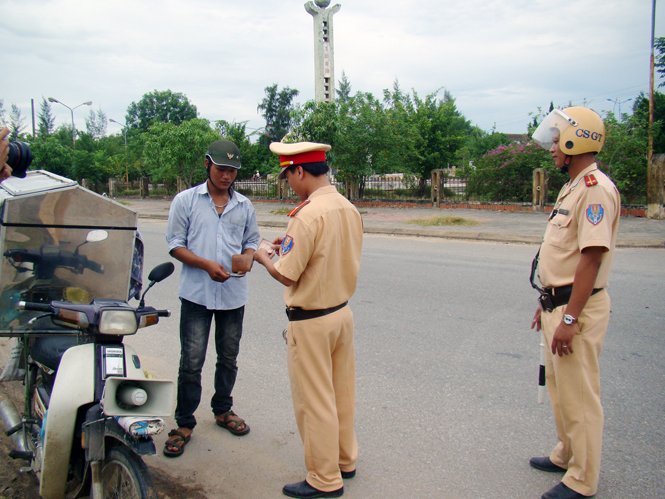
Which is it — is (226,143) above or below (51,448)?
above

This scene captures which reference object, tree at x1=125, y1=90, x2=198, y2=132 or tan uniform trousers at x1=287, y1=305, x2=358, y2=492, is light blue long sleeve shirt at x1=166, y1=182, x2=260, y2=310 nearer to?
tan uniform trousers at x1=287, y1=305, x2=358, y2=492

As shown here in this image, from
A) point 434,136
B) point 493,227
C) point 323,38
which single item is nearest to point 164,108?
point 323,38

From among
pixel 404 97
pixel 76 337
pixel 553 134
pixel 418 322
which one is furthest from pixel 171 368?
pixel 404 97

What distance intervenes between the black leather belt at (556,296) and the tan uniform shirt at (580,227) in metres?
0.03

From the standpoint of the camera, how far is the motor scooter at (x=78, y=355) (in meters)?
2.14

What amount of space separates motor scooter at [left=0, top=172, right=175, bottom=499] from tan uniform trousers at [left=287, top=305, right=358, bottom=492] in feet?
2.19

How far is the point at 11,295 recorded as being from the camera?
261cm

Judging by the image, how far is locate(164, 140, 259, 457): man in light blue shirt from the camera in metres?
3.15

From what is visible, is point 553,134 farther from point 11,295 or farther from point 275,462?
point 11,295

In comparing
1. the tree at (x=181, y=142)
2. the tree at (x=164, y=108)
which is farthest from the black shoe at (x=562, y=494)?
the tree at (x=164, y=108)

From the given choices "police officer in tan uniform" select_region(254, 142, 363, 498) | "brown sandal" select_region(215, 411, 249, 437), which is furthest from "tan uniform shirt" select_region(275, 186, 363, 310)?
"brown sandal" select_region(215, 411, 249, 437)

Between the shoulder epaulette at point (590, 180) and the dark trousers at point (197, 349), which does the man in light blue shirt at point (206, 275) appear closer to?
the dark trousers at point (197, 349)

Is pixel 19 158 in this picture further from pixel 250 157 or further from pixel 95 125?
pixel 95 125

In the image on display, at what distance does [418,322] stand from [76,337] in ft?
12.0
